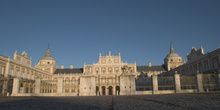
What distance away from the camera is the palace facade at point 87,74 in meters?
22.3

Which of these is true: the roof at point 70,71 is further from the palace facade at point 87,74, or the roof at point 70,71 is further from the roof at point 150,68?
the roof at point 150,68

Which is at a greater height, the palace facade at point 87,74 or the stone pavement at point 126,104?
the palace facade at point 87,74

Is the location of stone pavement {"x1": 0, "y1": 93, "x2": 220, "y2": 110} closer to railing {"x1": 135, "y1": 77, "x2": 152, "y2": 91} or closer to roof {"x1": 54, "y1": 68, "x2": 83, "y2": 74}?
railing {"x1": 135, "y1": 77, "x2": 152, "y2": 91}

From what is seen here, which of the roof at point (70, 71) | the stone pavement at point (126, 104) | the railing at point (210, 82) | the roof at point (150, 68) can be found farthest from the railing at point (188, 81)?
the roof at point (70, 71)

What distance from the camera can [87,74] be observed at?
22641mm

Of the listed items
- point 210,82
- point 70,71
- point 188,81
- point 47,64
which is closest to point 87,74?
point 188,81

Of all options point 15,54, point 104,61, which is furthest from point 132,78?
point 104,61

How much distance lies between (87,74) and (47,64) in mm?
50765

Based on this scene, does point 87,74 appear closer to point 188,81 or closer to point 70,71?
point 188,81

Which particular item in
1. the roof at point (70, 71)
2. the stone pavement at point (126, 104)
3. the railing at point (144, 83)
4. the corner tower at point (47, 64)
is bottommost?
the stone pavement at point (126, 104)

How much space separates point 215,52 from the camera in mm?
35344

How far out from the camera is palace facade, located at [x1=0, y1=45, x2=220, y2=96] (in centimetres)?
2233

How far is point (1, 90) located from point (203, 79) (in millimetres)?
32760

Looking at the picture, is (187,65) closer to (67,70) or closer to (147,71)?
(147,71)
